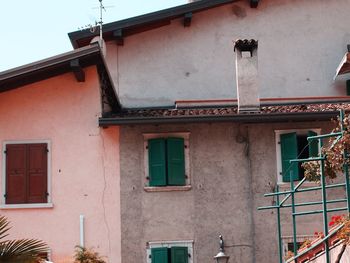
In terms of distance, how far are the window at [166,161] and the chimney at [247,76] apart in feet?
5.24

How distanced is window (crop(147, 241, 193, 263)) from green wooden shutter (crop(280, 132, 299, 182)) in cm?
259

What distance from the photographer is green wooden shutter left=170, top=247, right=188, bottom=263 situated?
19469 mm

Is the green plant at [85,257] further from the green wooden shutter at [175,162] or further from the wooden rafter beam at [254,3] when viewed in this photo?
the wooden rafter beam at [254,3]

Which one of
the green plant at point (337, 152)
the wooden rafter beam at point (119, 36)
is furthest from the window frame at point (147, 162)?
the green plant at point (337, 152)

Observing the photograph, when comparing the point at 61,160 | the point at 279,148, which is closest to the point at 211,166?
the point at 279,148

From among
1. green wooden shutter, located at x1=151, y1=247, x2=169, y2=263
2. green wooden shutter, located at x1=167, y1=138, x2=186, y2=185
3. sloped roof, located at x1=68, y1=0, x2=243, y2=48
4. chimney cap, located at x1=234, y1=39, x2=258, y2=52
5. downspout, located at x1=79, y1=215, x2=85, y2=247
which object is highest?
sloped roof, located at x1=68, y1=0, x2=243, y2=48

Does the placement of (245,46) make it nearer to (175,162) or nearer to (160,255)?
(175,162)

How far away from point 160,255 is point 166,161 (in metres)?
2.05

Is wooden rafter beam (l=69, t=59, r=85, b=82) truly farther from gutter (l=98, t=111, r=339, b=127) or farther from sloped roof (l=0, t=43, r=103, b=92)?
gutter (l=98, t=111, r=339, b=127)

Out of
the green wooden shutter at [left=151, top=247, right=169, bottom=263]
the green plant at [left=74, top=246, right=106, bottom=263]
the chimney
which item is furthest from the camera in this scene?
the chimney

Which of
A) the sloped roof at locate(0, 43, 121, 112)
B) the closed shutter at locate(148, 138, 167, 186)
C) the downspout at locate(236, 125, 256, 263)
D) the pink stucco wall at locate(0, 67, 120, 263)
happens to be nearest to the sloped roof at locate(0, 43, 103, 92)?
the sloped roof at locate(0, 43, 121, 112)

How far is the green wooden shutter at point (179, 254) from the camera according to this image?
19.5 metres

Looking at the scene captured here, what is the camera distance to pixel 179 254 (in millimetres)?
19516

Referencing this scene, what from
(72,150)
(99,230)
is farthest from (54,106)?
(99,230)
